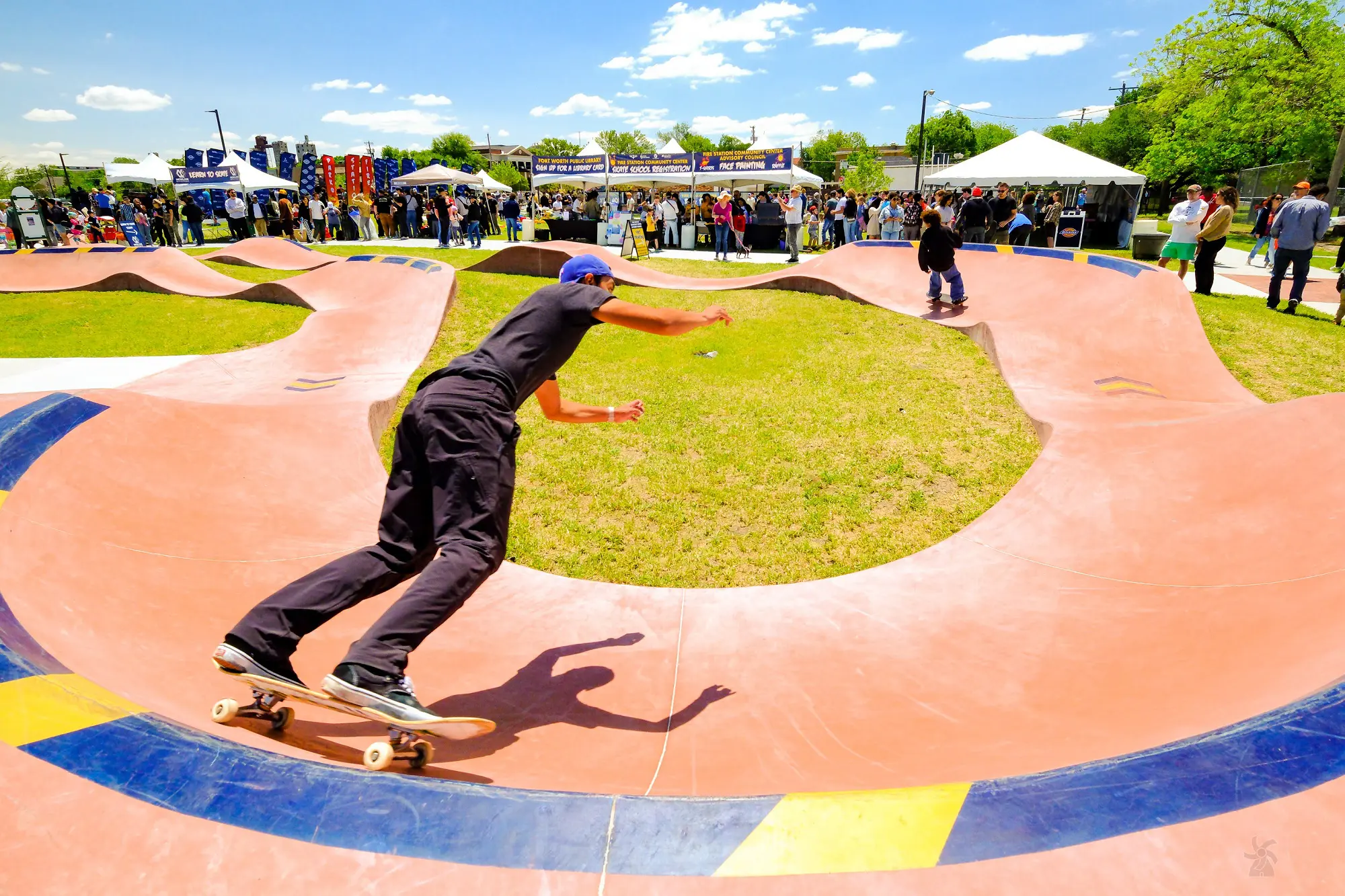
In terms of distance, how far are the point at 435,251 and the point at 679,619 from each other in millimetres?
20066

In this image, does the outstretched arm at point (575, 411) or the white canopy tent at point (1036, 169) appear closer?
the outstretched arm at point (575, 411)

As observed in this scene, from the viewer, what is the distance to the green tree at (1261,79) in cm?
2875

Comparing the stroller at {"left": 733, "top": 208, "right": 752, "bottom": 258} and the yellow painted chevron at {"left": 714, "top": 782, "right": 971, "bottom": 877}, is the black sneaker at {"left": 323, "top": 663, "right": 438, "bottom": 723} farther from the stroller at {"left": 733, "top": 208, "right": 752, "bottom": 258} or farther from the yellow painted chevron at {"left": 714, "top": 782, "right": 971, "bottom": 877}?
the stroller at {"left": 733, "top": 208, "right": 752, "bottom": 258}

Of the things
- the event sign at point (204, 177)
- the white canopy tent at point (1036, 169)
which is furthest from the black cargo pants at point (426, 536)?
the event sign at point (204, 177)

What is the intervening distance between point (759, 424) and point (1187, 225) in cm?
1068

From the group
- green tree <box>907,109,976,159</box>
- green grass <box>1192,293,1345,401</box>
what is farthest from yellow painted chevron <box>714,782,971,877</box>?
green tree <box>907,109,976,159</box>

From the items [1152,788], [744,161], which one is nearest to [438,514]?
[1152,788]

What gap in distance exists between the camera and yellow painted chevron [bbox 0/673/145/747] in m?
1.69

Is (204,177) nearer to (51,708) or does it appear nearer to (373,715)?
(51,708)

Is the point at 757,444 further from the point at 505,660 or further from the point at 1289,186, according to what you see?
the point at 1289,186

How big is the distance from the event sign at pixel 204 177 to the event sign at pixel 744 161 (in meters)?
18.5

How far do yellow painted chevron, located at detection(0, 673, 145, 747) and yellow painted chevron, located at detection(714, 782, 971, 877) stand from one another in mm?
1700

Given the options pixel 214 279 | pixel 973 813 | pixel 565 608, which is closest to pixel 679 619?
pixel 565 608

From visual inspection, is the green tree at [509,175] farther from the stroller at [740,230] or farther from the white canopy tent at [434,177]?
the stroller at [740,230]
